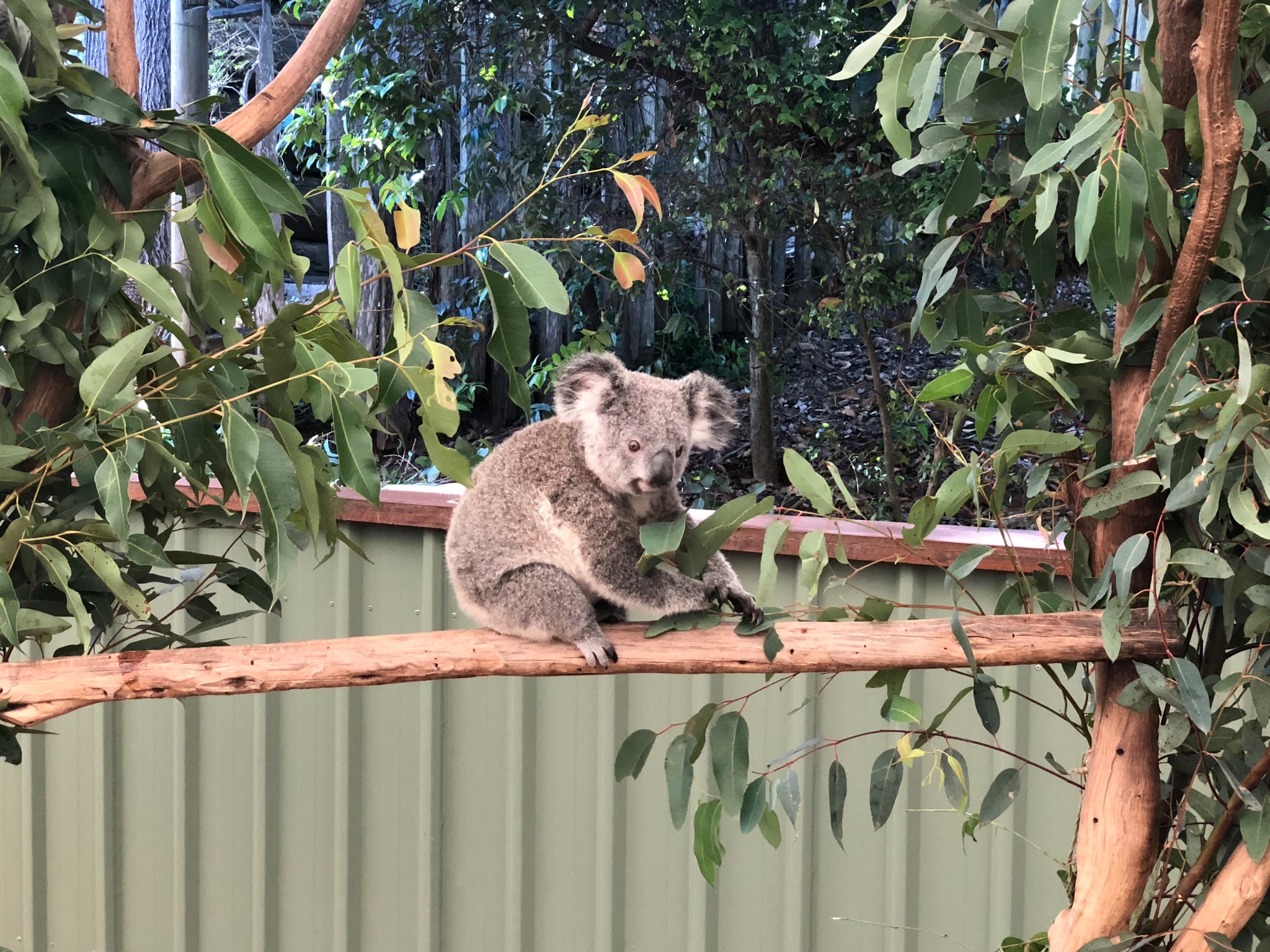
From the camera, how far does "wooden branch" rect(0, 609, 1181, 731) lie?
107cm

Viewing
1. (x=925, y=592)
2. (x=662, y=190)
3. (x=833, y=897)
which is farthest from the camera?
(x=662, y=190)

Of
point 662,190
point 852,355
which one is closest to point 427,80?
point 662,190

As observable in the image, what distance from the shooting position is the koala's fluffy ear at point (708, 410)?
1733 mm

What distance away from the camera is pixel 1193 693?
0.89m

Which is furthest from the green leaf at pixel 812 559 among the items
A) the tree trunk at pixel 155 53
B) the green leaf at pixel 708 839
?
the tree trunk at pixel 155 53

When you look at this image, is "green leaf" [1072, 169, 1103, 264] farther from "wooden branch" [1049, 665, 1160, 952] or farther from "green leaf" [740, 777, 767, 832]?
"green leaf" [740, 777, 767, 832]

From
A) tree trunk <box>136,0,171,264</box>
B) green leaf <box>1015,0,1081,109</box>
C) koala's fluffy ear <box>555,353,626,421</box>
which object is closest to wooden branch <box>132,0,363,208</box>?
koala's fluffy ear <box>555,353,626,421</box>

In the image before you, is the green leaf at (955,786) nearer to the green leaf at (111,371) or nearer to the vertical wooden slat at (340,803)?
the green leaf at (111,371)

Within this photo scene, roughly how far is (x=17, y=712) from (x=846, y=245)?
312 cm

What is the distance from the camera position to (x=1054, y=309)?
44.6 inches

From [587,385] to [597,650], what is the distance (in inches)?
20.6

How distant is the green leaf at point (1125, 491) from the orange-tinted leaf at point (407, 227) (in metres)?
0.67

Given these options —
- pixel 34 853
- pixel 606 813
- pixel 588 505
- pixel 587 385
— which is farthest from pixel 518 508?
pixel 34 853

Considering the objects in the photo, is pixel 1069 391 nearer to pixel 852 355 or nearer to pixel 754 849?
pixel 754 849
